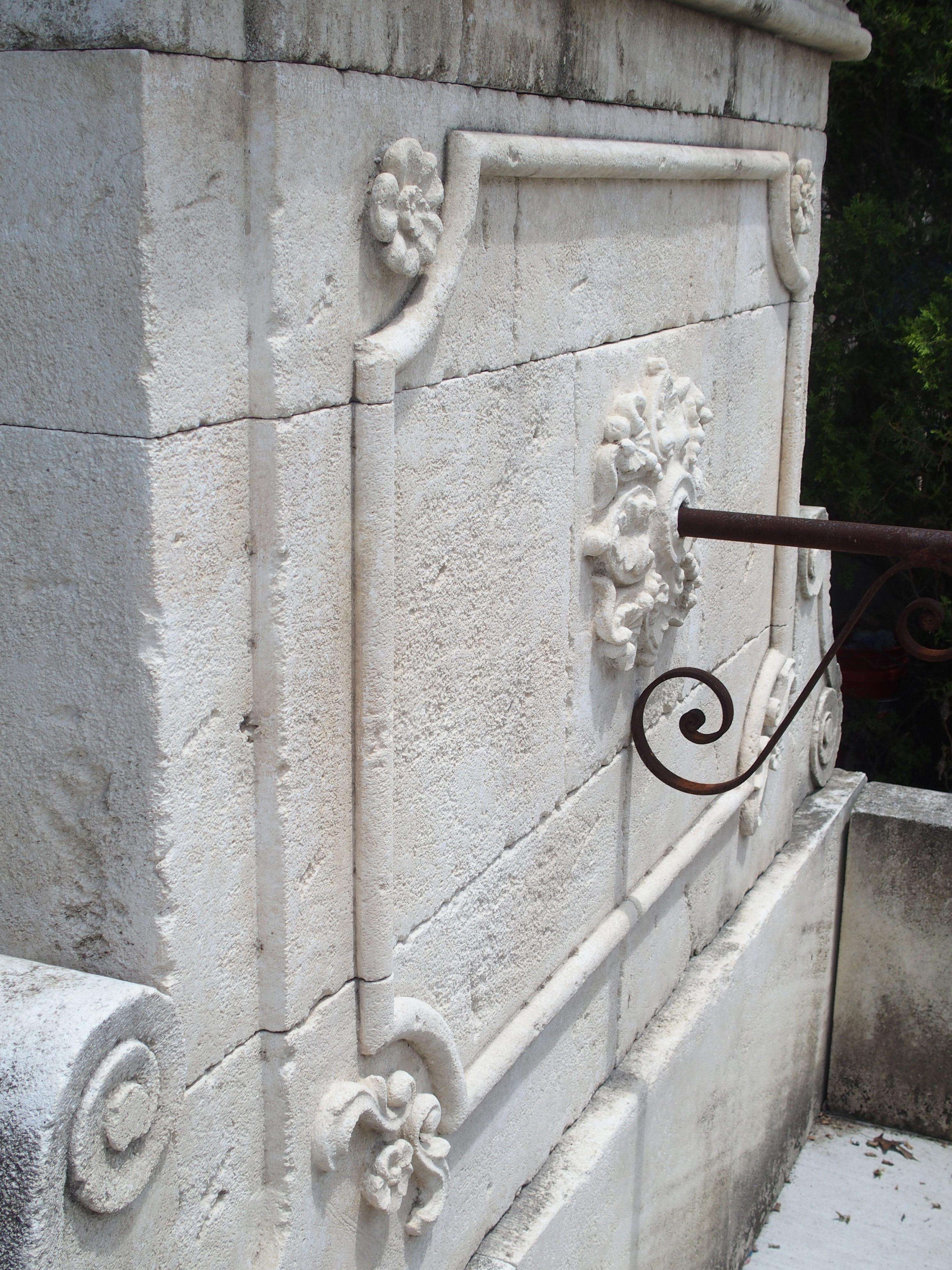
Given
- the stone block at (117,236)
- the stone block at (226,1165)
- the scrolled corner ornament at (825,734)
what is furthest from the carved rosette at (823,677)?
the stone block at (117,236)

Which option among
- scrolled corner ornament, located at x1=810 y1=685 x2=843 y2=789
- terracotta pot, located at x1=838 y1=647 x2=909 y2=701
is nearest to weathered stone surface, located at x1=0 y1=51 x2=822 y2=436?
scrolled corner ornament, located at x1=810 y1=685 x2=843 y2=789

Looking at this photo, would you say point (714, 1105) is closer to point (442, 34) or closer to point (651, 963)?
point (651, 963)

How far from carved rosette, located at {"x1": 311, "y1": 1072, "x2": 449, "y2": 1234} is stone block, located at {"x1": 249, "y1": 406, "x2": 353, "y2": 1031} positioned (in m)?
0.17

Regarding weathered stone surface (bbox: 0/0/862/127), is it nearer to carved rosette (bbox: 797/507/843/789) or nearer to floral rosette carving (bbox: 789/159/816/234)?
floral rosette carving (bbox: 789/159/816/234)

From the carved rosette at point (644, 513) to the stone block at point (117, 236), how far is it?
1112mm

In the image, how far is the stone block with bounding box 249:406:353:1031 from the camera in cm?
161

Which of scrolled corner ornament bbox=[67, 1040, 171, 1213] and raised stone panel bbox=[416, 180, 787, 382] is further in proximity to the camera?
raised stone panel bbox=[416, 180, 787, 382]

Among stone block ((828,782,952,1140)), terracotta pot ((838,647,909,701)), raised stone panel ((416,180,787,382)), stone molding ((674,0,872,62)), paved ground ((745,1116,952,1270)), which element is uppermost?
stone molding ((674,0,872,62))

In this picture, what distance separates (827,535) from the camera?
237 centimetres

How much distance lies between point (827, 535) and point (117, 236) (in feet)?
4.65

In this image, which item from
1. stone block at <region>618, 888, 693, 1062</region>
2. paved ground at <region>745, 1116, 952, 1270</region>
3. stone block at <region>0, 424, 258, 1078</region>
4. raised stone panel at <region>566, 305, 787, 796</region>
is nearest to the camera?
stone block at <region>0, 424, 258, 1078</region>

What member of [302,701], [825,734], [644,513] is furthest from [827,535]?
[825,734]

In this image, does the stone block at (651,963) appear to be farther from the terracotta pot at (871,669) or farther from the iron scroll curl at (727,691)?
the terracotta pot at (871,669)

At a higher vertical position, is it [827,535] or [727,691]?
[827,535]
